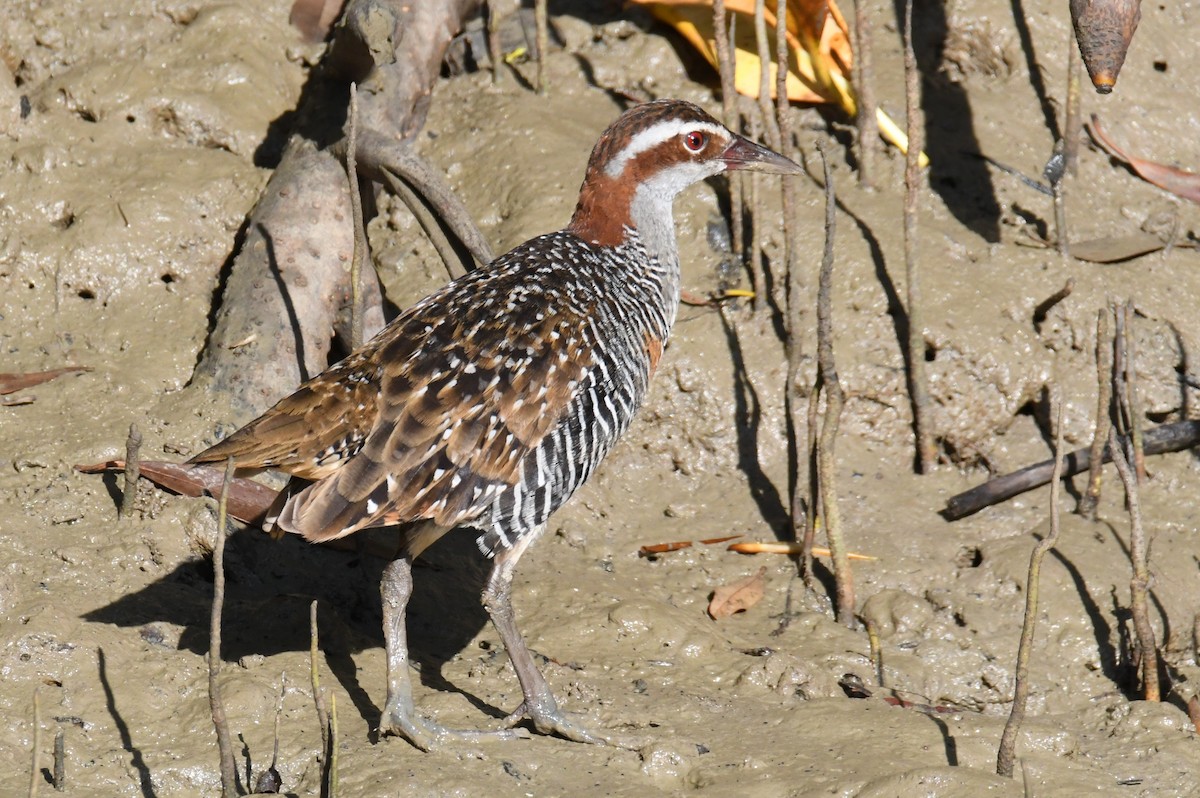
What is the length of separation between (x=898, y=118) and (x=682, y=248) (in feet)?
3.83

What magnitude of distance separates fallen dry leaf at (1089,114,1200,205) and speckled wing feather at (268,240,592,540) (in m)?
3.01

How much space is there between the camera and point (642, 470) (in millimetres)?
5793

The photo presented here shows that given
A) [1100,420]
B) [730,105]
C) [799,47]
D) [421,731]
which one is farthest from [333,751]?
[799,47]

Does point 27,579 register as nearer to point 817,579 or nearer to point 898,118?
point 817,579

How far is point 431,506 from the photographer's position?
13.9 ft

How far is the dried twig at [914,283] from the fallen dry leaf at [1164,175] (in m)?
1.28

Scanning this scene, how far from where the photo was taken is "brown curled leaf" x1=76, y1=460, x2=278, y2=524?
4.93 metres

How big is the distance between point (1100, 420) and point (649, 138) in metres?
1.95

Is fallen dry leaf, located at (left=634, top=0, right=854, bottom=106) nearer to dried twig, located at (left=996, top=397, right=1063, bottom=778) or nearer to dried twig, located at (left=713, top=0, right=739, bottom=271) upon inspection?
dried twig, located at (left=713, top=0, right=739, bottom=271)

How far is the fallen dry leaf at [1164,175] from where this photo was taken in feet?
20.5

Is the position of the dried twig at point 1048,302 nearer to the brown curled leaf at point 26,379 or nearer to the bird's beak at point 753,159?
the bird's beak at point 753,159

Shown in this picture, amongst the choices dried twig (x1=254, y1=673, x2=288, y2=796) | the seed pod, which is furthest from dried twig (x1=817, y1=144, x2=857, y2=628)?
dried twig (x1=254, y1=673, x2=288, y2=796)

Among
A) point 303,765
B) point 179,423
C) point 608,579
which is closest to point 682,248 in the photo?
point 608,579

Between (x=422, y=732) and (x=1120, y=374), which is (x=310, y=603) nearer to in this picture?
(x=422, y=732)
